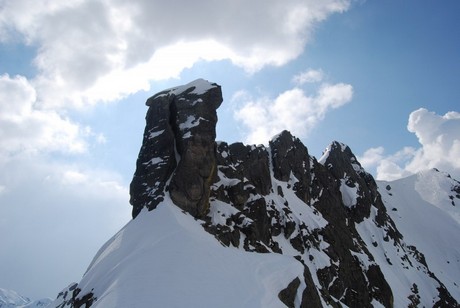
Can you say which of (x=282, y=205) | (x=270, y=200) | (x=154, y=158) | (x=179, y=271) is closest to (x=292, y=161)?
(x=282, y=205)

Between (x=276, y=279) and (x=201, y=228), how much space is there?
13927mm

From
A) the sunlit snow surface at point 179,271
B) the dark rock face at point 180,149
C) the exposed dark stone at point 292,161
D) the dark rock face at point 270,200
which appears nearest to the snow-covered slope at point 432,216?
the dark rock face at point 270,200

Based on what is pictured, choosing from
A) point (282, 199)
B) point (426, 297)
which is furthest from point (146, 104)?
point (426, 297)

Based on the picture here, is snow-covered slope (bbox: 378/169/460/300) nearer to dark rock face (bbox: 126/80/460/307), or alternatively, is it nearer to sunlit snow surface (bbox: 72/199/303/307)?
dark rock face (bbox: 126/80/460/307)

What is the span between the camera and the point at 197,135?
180 ft

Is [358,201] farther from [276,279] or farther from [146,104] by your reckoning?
[276,279]

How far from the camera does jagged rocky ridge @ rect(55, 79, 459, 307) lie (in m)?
52.6

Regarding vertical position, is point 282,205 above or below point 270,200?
below

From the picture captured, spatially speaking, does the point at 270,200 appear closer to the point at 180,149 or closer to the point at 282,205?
the point at 282,205

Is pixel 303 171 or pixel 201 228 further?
pixel 303 171

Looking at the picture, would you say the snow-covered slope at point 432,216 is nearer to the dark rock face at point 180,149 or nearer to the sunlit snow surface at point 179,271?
the dark rock face at point 180,149

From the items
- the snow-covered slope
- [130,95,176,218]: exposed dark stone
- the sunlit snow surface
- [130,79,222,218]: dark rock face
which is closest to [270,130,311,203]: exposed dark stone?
[130,79,222,218]: dark rock face

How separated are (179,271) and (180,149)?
986 inches

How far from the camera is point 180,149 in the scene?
55.6m
